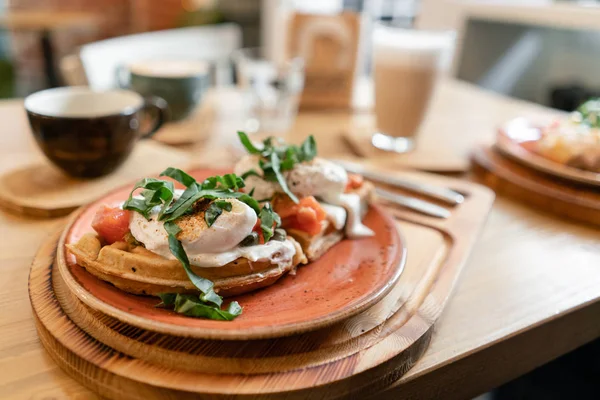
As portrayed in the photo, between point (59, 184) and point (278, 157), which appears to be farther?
point (59, 184)

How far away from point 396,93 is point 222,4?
3.44m

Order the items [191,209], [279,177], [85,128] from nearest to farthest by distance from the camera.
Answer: [191,209] < [279,177] < [85,128]

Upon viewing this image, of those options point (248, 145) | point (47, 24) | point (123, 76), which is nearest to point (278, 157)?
point (248, 145)

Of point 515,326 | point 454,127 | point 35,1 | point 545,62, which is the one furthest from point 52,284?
point 35,1

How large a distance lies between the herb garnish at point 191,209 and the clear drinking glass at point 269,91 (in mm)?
943

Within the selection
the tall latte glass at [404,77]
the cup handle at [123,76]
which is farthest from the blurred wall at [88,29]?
the tall latte glass at [404,77]

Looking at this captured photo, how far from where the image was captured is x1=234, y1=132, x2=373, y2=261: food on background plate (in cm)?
93

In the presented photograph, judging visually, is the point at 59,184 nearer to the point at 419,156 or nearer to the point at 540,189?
the point at 419,156

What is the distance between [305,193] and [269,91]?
3.11 ft

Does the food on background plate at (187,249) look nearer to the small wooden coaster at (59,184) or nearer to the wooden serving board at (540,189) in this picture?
the small wooden coaster at (59,184)

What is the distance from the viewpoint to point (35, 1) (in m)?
5.10

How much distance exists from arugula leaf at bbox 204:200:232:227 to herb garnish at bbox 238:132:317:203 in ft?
0.58

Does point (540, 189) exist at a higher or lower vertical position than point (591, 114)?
lower

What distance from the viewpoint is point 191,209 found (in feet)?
2.60
